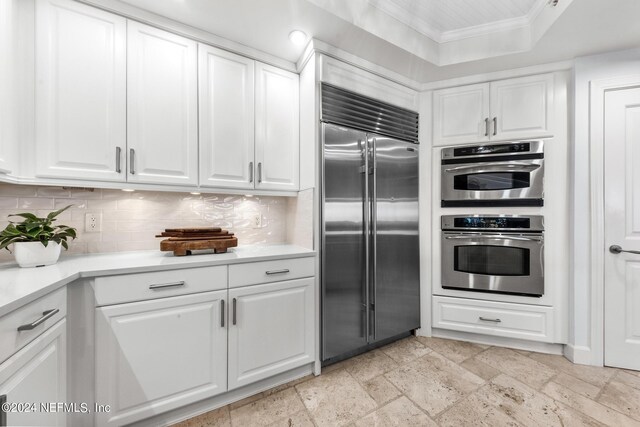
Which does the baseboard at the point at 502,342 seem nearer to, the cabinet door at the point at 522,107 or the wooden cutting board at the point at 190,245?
the cabinet door at the point at 522,107

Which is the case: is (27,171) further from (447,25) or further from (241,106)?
(447,25)

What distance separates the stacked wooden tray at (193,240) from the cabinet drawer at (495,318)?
6.75 feet

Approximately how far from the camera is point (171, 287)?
1466 millimetres

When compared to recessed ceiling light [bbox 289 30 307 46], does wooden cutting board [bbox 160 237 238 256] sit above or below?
below

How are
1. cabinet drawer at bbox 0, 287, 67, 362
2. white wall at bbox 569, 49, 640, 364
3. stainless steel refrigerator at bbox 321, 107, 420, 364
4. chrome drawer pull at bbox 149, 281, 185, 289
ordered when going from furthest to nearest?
white wall at bbox 569, 49, 640, 364
stainless steel refrigerator at bbox 321, 107, 420, 364
chrome drawer pull at bbox 149, 281, 185, 289
cabinet drawer at bbox 0, 287, 67, 362

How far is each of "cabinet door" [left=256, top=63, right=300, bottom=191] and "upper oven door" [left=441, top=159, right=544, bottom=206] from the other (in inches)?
58.3

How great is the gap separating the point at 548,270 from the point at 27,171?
3.72m

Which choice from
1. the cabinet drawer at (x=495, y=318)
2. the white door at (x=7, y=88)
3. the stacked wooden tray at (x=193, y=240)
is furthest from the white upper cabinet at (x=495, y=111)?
the white door at (x=7, y=88)

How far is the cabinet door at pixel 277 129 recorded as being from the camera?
2086 millimetres

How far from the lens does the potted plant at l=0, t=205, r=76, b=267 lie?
1.34 meters

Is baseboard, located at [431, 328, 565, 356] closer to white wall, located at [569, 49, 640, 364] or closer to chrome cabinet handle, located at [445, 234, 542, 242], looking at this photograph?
white wall, located at [569, 49, 640, 364]

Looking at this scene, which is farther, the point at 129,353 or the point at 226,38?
the point at 226,38

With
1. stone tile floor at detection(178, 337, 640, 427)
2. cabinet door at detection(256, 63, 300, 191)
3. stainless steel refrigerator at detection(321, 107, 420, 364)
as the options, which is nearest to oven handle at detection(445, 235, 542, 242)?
stainless steel refrigerator at detection(321, 107, 420, 364)

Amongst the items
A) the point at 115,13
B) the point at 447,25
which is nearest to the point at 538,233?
the point at 447,25
